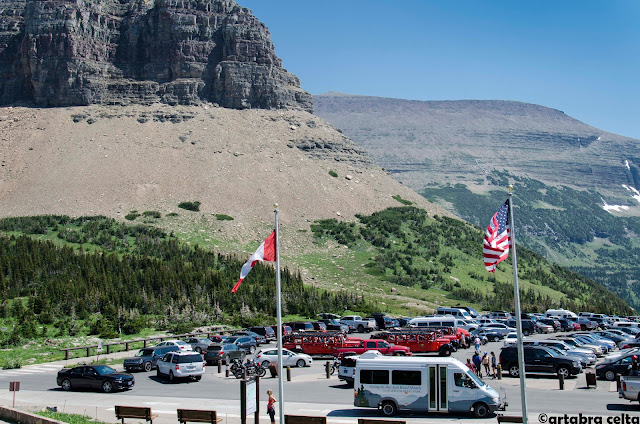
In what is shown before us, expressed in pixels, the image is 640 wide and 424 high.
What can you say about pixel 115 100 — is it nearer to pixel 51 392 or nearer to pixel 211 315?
pixel 211 315

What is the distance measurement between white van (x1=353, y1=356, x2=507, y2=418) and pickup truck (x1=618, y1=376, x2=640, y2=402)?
209 inches

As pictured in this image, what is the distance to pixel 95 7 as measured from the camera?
516 ft

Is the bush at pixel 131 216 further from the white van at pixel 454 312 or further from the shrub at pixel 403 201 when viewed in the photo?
the white van at pixel 454 312

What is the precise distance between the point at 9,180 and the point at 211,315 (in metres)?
68.7

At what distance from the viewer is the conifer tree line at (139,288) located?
66.1 m

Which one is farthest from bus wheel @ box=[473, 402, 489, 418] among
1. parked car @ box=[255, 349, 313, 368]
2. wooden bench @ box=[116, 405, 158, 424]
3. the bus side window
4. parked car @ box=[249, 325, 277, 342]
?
parked car @ box=[249, 325, 277, 342]

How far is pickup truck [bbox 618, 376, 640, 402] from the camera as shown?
94.2 feet

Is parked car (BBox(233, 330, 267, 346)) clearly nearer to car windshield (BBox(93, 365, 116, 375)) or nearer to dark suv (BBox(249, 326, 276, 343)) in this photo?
dark suv (BBox(249, 326, 276, 343))

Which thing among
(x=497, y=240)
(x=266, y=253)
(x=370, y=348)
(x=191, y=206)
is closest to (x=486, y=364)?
(x=370, y=348)

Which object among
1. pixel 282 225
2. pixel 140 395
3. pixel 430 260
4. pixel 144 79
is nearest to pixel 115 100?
pixel 144 79

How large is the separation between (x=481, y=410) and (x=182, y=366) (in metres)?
17.4

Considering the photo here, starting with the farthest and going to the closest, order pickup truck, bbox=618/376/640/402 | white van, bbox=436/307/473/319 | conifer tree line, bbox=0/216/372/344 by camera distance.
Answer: white van, bbox=436/307/473/319, conifer tree line, bbox=0/216/372/344, pickup truck, bbox=618/376/640/402

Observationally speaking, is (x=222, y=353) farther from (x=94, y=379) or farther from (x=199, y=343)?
(x=94, y=379)

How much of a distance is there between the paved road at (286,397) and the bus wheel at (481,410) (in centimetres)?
55
